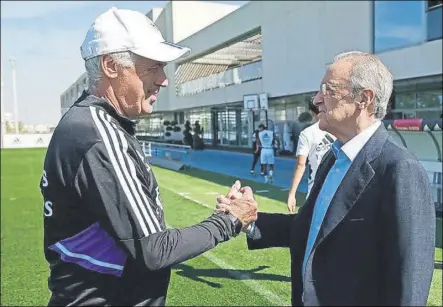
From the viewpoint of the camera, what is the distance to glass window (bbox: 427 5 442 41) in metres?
13.2

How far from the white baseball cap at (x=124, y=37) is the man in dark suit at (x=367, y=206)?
2.05 ft

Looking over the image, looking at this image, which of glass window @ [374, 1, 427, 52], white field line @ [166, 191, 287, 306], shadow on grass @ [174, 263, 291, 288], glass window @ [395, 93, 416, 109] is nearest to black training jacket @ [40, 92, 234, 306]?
white field line @ [166, 191, 287, 306]

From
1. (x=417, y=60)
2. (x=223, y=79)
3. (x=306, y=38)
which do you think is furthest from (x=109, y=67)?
(x=223, y=79)

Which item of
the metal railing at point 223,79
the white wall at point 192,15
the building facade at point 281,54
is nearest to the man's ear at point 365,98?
the building facade at point 281,54

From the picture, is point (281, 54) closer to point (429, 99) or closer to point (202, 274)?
point (429, 99)

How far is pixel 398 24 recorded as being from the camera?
15.0 meters

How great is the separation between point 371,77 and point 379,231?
0.52 metres

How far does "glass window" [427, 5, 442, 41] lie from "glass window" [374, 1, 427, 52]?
0.19m

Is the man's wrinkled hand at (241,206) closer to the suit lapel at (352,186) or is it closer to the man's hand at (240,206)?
the man's hand at (240,206)

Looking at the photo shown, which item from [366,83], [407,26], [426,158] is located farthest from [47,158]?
[407,26]

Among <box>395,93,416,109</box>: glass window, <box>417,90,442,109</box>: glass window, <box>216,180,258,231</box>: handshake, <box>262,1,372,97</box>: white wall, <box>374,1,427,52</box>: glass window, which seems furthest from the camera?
<box>262,1,372,97</box>: white wall

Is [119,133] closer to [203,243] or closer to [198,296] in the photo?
[203,243]

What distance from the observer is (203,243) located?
63.1 inches

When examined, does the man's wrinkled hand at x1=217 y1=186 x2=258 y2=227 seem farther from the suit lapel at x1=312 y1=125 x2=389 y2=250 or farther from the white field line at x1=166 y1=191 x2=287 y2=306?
the white field line at x1=166 y1=191 x2=287 y2=306
